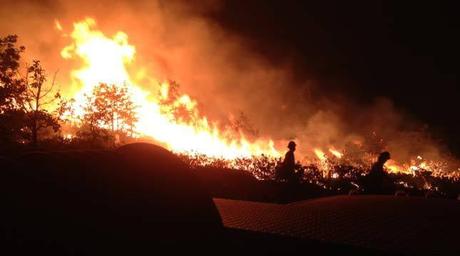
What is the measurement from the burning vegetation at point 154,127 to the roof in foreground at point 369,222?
10.7 meters

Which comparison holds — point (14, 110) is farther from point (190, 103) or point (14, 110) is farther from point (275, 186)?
point (190, 103)

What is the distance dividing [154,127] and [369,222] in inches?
975

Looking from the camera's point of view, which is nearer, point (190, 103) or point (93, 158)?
point (93, 158)

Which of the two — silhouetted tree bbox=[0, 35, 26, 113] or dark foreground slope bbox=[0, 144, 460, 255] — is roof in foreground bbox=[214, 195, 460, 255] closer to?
dark foreground slope bbox=[0, 144, 460, 255]

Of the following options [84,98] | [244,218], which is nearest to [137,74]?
[84,98]

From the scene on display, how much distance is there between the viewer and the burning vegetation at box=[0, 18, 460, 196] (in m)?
15.5

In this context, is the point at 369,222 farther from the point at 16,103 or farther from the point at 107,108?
the point at 107,108

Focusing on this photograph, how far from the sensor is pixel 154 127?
26.6 metres

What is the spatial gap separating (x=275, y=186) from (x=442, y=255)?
10.5 metres

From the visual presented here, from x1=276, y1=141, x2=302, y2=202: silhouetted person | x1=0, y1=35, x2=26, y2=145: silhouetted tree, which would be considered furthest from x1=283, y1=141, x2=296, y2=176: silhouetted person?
x1=0, y1=35, x2=26, y2=145: silhouetted tree

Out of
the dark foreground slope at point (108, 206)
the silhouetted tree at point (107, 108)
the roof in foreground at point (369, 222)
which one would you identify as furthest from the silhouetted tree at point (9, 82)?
the dark foreground slope at point (108, 206)

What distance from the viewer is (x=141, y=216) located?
1.31 meters

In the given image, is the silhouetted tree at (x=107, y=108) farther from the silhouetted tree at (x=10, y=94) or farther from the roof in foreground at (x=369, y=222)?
the roof in foreground at (x=369, y=222)

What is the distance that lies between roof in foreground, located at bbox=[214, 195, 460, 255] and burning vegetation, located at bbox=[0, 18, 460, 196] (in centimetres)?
1072
